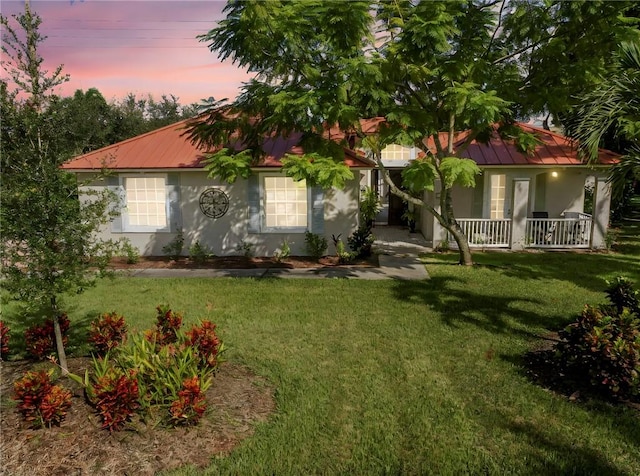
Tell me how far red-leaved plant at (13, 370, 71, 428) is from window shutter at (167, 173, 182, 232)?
33.3 feet

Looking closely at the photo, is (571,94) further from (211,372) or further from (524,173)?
(211,372)

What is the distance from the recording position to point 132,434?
443 cm

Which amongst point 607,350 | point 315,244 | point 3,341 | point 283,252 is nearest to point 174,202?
point 283,252

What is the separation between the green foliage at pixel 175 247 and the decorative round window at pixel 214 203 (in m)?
1.11

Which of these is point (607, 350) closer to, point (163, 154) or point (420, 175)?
point (420, 175)

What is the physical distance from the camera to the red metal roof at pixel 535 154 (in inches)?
565

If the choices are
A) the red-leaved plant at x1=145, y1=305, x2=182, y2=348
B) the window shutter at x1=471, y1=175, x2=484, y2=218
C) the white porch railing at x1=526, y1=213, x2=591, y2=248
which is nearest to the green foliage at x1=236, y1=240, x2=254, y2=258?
the red-leaved plant at x1=145, y1=305, x2=182, y2=348

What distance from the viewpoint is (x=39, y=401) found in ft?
14.3

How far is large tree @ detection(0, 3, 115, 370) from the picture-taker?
4719 millimetres

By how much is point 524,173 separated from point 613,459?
12.3m

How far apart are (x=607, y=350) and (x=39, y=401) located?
6.07 m

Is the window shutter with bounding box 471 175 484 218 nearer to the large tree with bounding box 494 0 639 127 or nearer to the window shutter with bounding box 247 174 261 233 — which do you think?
the large tree with bounding box 494 0 639 127

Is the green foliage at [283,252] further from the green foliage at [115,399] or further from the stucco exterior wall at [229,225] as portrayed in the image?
the green foliage at [115,399]

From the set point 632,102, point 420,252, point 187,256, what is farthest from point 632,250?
point 187,256
